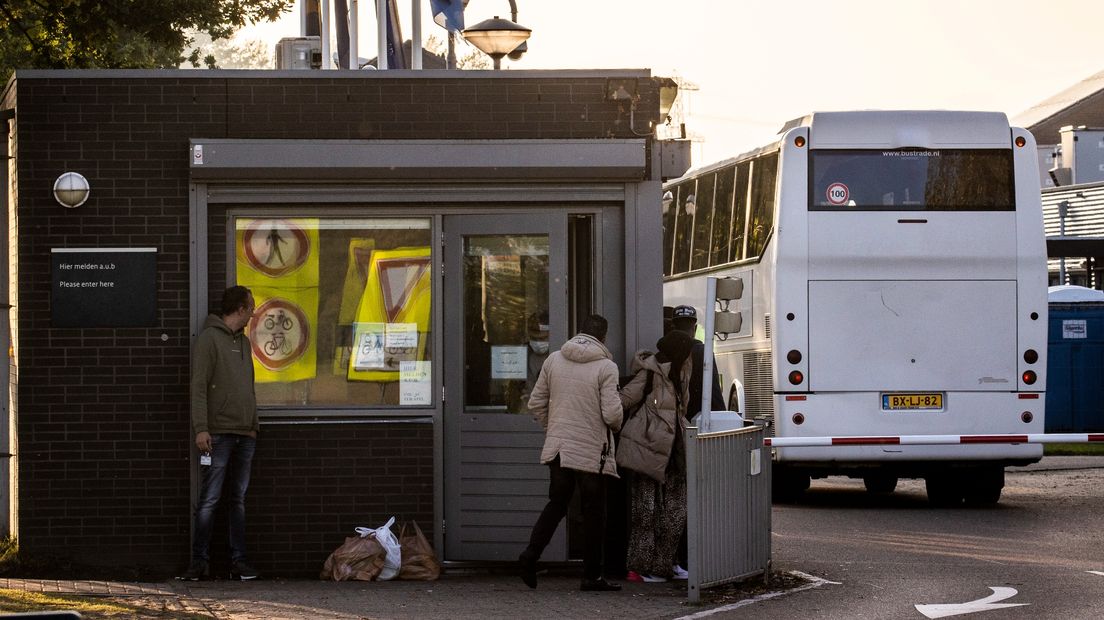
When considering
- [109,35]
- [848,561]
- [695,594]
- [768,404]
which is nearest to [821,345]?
[768,404]

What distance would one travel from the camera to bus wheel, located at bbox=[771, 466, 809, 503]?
1767cm

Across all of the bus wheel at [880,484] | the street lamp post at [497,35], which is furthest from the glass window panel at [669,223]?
the street lamp post at [497,35]

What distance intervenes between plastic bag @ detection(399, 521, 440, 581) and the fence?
6.32 ft

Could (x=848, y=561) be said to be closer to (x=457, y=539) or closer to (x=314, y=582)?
(x=457, y=539)

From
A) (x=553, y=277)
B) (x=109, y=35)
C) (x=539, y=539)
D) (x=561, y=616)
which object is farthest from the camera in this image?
(x=109, y=35)

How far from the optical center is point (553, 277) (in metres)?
11.8

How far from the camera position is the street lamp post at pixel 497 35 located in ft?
50.4

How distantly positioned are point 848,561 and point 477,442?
9.63 feet

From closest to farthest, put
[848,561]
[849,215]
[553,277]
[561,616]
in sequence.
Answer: [561,616], [553,277], [848,561], [849,215]

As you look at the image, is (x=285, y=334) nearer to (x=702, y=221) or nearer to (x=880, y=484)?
(x=702, y=221)

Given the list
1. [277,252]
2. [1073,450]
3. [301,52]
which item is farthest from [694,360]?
[1073,450]

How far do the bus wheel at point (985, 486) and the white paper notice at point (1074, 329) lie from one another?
9620mm

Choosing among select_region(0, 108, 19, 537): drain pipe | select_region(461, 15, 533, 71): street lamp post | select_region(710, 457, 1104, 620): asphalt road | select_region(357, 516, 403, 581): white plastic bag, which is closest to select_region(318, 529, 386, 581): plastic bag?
select_region(357, 516, 403, 581): white plastic bag

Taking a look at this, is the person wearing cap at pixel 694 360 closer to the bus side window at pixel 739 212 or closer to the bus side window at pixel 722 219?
the bus side window at pixel 739 212
